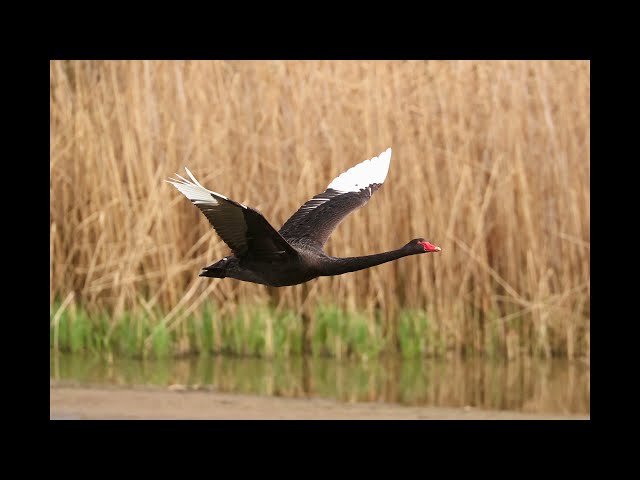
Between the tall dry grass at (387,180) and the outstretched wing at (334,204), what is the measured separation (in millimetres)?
1779

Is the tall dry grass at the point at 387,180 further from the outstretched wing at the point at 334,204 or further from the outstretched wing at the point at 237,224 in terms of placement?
Answer: the outstretched wing at the point at 237,224

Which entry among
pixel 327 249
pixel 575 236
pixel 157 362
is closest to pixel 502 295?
pixel 575 236

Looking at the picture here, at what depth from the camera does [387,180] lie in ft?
30.5

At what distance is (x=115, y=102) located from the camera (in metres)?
9.69

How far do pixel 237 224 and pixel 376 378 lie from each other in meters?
4.06

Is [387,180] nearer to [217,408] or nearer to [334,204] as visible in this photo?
[217,408]

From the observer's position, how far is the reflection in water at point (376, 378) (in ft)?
29.5

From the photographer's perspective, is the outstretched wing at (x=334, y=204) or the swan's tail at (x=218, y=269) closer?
the swan's tail at (x=218, y=269)

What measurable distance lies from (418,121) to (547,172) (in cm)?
113

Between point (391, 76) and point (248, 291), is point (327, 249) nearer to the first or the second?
point (248, 291)

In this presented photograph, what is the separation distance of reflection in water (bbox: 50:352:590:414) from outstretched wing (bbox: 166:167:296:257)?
Result: 3.47 metres

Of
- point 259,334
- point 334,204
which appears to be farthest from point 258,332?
point 334,204

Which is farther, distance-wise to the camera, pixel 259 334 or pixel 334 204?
pixel 259 334

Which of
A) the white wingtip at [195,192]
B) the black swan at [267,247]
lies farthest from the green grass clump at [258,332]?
the white wingtip at [195,192]
